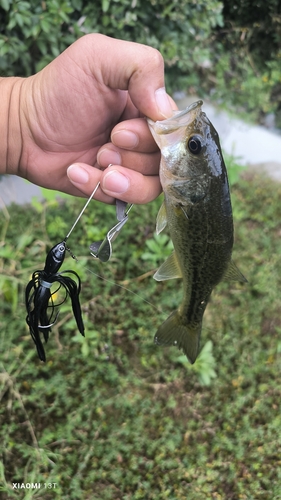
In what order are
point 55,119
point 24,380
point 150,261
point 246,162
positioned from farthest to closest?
point 246,162 < point 150,261 < point 24,380 < point 55,119

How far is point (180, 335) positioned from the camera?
219 centimetres

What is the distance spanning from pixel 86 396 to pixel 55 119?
1.80 meters

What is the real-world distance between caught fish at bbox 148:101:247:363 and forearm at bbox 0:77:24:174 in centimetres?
74

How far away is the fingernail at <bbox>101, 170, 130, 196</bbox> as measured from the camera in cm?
177

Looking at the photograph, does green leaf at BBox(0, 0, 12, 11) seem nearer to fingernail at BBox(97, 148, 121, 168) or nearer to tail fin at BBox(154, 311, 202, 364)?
fingernail at BBox(97, 148, 121, 168)

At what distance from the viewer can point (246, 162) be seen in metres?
4.70

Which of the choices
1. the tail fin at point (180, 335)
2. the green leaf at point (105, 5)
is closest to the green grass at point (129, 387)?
the tail fin at point (180, 335)

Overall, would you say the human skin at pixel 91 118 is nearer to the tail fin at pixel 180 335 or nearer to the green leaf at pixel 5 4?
the tail fin at pixel 180 335

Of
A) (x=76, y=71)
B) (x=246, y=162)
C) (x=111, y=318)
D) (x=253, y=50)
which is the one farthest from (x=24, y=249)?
(x=253, y=50)

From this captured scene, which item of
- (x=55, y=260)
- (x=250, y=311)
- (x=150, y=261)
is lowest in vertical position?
(x=250, y=311)

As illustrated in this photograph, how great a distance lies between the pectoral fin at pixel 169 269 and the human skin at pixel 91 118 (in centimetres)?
33

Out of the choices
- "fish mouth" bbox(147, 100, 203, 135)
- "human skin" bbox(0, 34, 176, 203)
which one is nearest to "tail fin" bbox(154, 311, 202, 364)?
"human skin" bbox(0, 34, 176, 203)

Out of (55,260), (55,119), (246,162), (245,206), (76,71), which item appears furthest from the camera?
(246,162)

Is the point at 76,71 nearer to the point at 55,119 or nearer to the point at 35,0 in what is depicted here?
the point at 55,119
